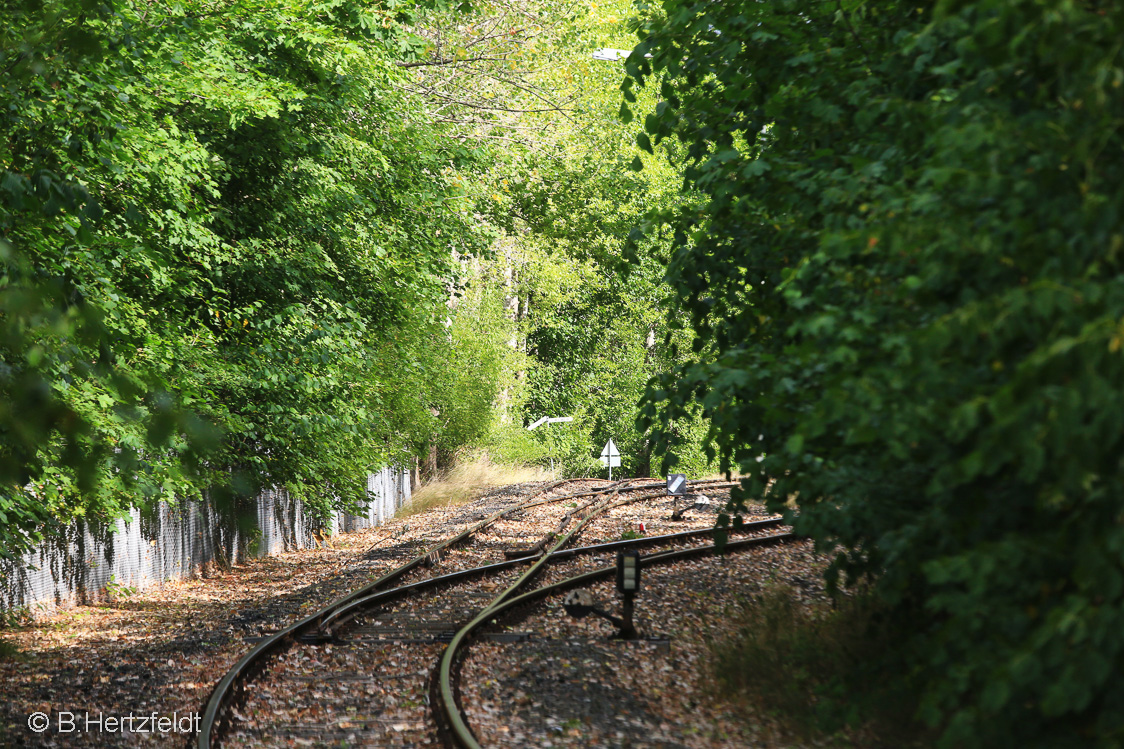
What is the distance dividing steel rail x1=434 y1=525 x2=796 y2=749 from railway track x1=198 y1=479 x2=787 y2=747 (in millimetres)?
15

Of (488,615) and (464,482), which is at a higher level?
(488,615)

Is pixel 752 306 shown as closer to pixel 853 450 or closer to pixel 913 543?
pixel 853 450

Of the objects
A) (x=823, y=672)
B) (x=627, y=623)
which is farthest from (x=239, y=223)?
(x=823, y=672)

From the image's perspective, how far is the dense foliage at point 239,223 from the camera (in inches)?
287

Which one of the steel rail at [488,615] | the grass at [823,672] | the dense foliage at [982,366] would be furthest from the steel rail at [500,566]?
the dense foliage at [982,366]

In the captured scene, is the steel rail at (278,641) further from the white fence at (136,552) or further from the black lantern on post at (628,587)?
the black lantern on post at (628,587)

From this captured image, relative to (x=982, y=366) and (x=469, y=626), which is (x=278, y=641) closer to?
(x=469, y=626)

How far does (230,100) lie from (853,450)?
837 cm

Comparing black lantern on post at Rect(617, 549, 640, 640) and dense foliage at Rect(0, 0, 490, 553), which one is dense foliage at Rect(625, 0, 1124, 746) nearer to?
black lantern on post at Rect(617, 549, 640, 640)

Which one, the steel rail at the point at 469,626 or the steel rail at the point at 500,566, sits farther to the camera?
the steel rail at the point at 500,566

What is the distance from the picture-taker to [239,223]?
47.4 feet

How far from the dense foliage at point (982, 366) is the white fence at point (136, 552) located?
5.23 meters

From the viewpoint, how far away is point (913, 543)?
→ 4.54m

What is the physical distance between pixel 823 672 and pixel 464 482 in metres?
23.8
